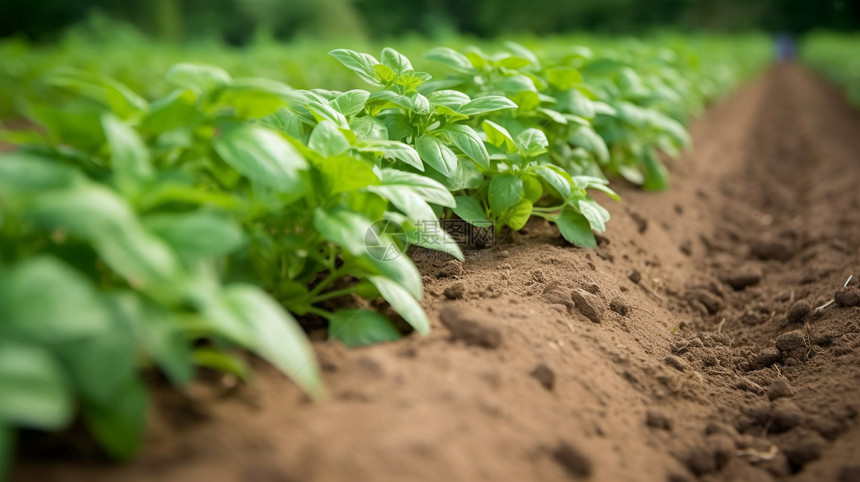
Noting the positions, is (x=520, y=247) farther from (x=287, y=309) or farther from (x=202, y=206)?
(x=202, y=206)

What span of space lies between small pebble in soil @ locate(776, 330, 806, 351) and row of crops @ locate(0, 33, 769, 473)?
71cm

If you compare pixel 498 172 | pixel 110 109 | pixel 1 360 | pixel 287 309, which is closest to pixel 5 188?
→ pixel 1 360

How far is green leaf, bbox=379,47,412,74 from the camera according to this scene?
2.15 meters

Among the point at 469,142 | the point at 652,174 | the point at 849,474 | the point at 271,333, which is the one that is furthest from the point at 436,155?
the point at 652,174

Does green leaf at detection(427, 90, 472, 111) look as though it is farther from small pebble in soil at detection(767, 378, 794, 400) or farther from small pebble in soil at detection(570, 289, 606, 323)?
small pebble in soil at detection(767, 378, 794, 400)

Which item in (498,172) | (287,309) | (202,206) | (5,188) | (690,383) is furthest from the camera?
(498,172)

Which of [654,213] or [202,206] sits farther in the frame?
[654,213]

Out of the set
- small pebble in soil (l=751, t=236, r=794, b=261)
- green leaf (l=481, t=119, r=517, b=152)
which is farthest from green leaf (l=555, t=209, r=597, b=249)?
small pebble in soil (l=751, t=236, r=794, b=261)

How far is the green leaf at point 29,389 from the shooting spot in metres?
0.86

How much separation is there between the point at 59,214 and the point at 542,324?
120 centimetres

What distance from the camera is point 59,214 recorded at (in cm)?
98

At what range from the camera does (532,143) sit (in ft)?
7.18

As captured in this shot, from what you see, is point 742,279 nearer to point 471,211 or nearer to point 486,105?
point 471,211

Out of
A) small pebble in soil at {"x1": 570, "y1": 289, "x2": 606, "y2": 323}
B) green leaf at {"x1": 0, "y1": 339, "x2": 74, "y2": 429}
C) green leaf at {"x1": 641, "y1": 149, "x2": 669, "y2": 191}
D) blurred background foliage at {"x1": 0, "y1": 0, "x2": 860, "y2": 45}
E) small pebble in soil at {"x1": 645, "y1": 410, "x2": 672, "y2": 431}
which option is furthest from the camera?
blurred background foliage at {"x1": 0, "y1": 0, "x2": 860, "y2": 45}
